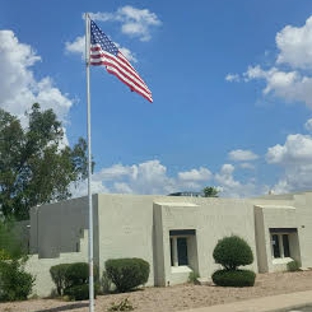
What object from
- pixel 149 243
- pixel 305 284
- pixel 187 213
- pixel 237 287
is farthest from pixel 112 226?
pixel 305 284

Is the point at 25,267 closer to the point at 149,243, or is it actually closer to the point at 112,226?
the point at 112,226

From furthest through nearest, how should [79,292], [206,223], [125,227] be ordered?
[206,223], [125,227], [79,292]

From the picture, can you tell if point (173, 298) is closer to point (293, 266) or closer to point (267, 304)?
point (267, 304)

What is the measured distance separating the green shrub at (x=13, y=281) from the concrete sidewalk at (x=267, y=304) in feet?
21.8

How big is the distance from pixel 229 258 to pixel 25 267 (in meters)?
8.21

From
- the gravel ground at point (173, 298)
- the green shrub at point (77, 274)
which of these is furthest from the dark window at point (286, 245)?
the green shrub at point (77, 274)

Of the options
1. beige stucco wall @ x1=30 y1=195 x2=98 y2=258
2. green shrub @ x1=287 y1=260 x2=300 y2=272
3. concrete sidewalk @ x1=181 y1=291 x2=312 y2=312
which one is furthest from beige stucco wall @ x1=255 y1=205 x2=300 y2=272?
beige stucco wall @ x1=30 y1=195 x2=98 y2=258

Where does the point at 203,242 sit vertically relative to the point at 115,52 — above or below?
below

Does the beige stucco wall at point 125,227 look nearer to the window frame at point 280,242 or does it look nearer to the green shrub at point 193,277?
the green shrub at point 193,277

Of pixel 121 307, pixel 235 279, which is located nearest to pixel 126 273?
pixel 235 279

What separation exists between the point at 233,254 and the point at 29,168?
2296cm

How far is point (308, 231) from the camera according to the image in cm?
2931

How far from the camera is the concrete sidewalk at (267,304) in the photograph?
1444 cm

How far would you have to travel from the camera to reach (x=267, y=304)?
1525cm
